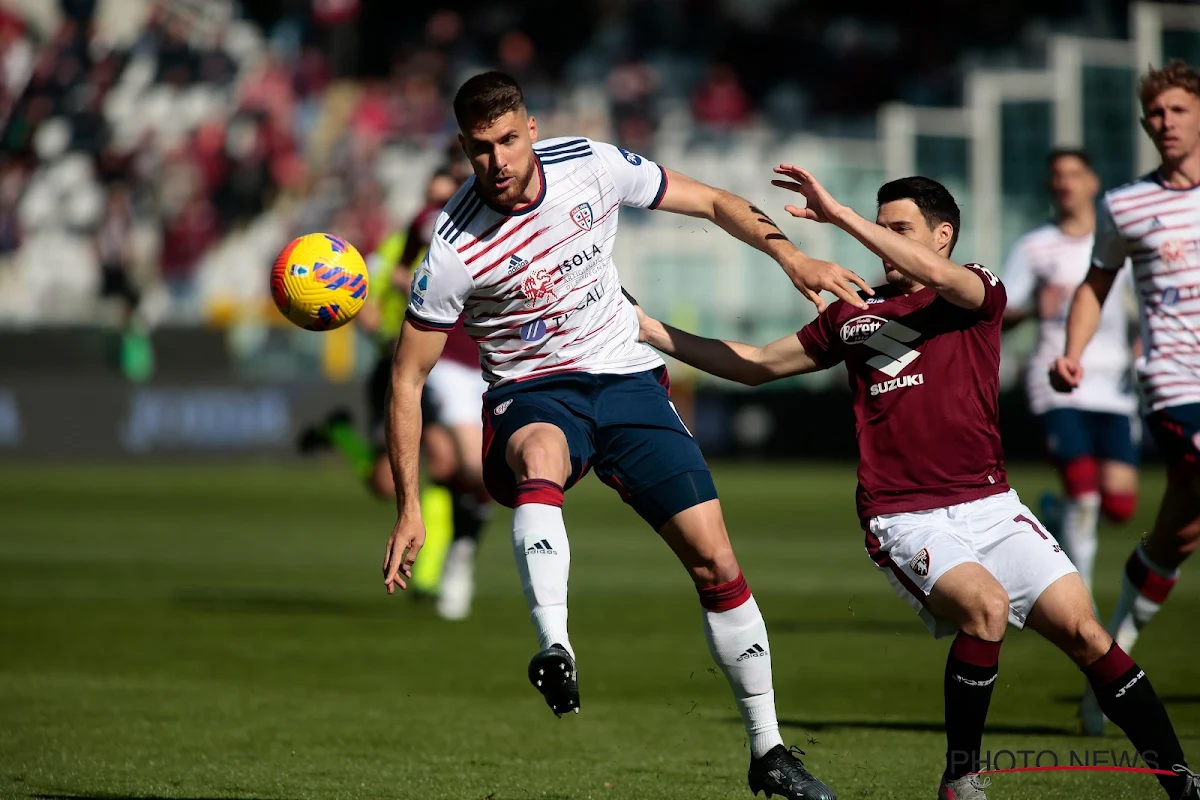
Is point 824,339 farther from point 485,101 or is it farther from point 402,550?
point 402,550

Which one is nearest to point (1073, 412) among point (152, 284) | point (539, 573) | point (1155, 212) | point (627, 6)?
point (1155, 212)

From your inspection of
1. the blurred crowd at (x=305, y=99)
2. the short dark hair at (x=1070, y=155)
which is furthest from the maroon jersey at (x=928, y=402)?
the blurred crowd at (x=305, y=99)

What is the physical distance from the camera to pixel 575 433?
543cm

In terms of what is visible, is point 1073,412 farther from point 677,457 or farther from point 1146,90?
point 677,457

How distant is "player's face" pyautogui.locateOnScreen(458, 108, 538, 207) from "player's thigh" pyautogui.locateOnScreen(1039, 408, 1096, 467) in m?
5.05

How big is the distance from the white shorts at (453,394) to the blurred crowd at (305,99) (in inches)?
557

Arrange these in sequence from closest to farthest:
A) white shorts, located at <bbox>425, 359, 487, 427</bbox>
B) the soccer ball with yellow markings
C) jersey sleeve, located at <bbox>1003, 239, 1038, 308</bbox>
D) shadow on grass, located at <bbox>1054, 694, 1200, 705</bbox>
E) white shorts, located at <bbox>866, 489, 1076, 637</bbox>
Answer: white shorts, located at <bbox>866, 489, 1076, 637</bbox> → the soccer ball with yellow markings → shadow on grass, located at <bbox>1054, 694, 1200, 705</bbox> → jersey sleeve, located at <bbox>1003, 239, 1038, 308</bbox> → white shorts, located at <bbox>425, 359, 487, 427</bbox>

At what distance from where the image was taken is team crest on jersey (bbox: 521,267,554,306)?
547 cm

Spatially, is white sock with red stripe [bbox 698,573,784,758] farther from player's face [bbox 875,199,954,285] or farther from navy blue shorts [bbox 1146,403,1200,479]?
navy blue shorts [bbox 1146,403,1200,479]

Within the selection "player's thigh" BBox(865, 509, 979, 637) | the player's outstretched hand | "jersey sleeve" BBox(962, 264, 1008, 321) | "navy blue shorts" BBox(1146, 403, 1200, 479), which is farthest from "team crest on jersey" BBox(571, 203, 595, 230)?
"navy blue shorts" BBox(1146, 403, 1200, 479)

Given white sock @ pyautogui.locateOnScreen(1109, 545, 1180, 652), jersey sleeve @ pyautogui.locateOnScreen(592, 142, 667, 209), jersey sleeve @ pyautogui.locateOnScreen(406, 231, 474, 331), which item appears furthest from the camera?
white sock @ pyautogui.locateOnScreen(1109, 545, 1180, 652)

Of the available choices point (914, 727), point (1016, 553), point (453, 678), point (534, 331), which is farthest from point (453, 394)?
point (1016, 553)

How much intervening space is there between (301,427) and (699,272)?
652cm

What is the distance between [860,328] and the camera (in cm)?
538
